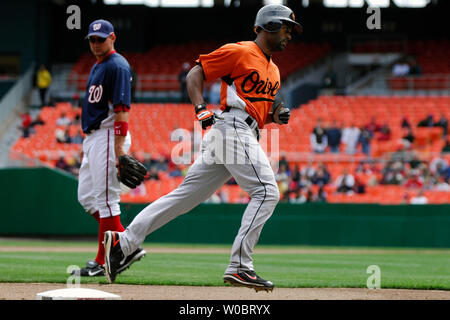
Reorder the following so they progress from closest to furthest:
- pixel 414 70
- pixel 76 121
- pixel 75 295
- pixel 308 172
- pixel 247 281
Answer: pixel 75 295, pixel 247 281, pixel 308 172, pixel 76 121, pixel 414 70

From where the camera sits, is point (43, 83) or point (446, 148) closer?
point (446, 148)

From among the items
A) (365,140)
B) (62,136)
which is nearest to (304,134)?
(365,140)

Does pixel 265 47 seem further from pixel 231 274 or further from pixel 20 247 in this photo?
pixel 20 247

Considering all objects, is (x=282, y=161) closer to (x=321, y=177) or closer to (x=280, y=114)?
(x=321, y=177)

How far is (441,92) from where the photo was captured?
24.5m

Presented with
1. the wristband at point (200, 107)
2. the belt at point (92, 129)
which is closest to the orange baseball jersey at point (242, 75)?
the wristband at point (200, 107)

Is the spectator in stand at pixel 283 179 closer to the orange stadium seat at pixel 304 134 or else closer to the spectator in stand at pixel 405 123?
the orange stadium seat at pixel 304 134

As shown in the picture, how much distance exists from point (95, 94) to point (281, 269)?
3.60 m

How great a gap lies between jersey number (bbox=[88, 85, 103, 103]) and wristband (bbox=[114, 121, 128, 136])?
34 centimetres

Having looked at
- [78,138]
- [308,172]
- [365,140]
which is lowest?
[308,172]

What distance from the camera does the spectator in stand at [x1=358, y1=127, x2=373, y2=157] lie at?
61.5 feet

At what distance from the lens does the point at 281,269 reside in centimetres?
925

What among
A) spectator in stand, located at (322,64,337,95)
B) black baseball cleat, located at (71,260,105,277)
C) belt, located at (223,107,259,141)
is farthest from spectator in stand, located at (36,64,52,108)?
belt, located at (223,107,259,141)

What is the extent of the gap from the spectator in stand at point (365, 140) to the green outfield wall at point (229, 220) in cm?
342
